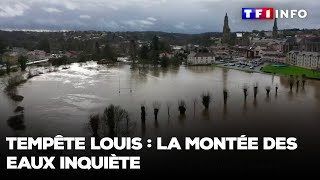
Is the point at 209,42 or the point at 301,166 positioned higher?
the point at 209,42

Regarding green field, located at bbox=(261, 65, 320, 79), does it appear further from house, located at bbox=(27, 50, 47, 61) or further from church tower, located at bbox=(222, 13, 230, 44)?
church tower, located at bbox=(222, 13, 230, 44)

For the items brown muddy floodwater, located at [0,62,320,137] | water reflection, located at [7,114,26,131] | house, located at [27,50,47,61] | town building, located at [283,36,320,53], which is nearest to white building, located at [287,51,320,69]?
town building, located at [283,36,320,53]

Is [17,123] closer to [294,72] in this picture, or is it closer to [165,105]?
[165,105]

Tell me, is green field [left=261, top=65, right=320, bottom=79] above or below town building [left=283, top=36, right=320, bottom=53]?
below

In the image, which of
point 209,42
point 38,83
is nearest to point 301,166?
point 38,83

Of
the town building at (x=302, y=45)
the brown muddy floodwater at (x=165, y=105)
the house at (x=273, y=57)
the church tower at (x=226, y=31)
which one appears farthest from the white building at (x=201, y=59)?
A: the church tower at (x=226, y=31)

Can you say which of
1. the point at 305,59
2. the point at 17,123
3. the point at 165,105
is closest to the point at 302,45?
the point at 305,59

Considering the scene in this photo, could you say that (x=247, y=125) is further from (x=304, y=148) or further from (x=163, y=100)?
(x=163, y=100)
